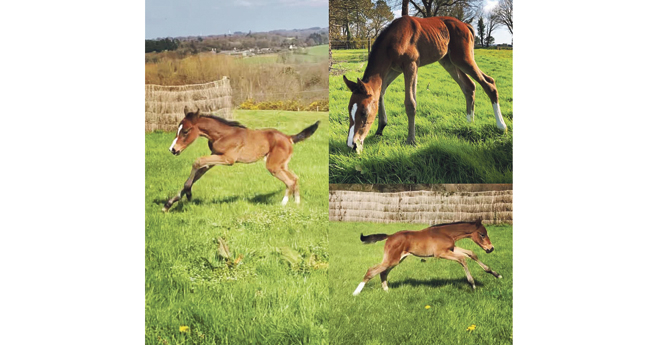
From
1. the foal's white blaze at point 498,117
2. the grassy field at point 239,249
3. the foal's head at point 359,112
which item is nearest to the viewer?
the grassy field at point 239,249

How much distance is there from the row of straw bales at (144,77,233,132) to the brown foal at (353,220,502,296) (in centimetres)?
217

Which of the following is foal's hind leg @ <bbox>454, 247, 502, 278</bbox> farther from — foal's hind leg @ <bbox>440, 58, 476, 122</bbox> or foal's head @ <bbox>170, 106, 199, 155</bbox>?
foal's head @ <bbox>170, 106, 199, 155</bbox>

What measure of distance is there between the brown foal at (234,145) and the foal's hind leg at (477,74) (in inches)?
67.7

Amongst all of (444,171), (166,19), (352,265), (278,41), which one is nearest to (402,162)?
(444,171)

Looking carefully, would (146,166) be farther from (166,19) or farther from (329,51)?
(329,51)

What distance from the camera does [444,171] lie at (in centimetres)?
666

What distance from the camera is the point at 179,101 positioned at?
6969 millimetres

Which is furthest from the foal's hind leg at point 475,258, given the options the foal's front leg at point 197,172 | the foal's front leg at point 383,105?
the foal's front leg at point 197,172

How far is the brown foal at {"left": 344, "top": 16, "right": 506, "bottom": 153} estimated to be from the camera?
6.53m

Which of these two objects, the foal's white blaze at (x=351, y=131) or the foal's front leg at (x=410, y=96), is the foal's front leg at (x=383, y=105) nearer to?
the foal's front leg at (x=410, y=96)

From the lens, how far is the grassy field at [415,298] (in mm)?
6281

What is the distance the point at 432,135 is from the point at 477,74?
86 cm

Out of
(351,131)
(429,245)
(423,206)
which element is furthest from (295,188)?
(429,245)

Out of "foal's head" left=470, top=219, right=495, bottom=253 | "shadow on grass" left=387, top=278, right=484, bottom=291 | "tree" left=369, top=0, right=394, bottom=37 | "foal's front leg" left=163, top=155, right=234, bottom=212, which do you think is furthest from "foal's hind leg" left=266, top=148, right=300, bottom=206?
"foal's head" left=470, top=219, right=495, bottom=253
